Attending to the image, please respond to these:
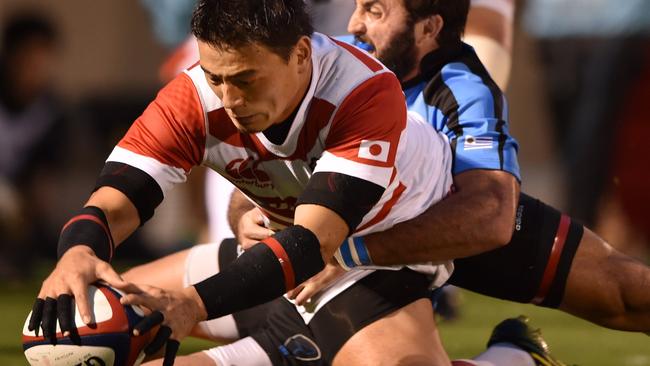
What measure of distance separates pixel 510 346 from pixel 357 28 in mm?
1411

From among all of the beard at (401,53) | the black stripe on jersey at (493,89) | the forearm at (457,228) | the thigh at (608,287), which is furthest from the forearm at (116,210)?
the thigh at (608,287)

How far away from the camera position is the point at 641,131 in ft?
44.6

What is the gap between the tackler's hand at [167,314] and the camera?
12.7ft

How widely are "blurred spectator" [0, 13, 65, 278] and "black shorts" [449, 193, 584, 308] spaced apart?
654 centimetres

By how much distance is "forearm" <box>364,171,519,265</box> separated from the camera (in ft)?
16.0

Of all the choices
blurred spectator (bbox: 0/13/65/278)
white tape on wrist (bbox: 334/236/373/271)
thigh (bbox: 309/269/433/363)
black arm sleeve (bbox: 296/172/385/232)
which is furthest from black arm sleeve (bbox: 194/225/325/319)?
blurred spectator (bbox: 0/13/65/278)

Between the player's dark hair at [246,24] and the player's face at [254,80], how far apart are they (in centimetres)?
2

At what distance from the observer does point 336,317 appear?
16.5 ft

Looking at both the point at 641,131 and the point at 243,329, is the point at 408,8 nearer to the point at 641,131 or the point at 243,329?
the point at 243,329

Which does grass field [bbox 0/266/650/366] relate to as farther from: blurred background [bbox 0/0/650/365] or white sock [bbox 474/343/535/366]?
white sock [bbox 474/343/535/366]

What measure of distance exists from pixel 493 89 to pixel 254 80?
1.53 m

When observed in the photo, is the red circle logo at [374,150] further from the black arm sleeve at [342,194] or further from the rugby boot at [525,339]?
the rugby boot at [525,339]

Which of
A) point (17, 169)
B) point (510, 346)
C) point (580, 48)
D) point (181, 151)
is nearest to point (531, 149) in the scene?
point (580, 48)

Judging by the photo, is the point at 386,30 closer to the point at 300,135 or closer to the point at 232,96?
the point at 300,135
